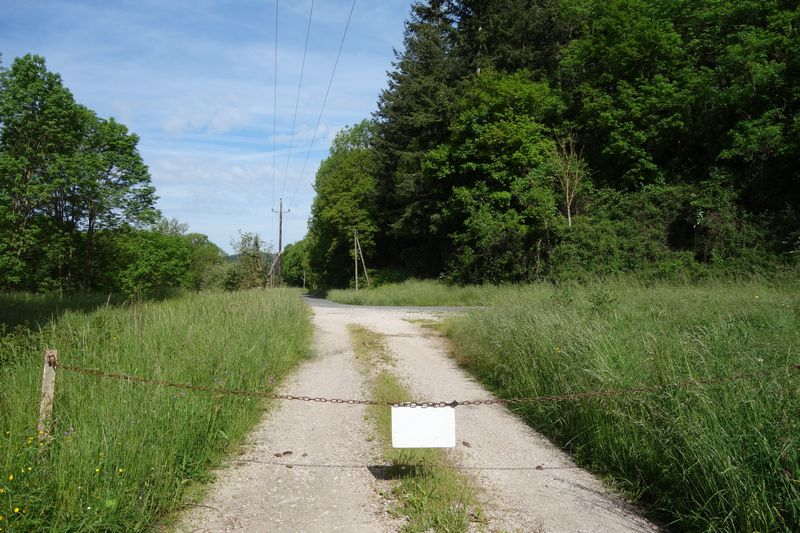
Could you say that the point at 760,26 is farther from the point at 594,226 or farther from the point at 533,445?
the point at 533,445

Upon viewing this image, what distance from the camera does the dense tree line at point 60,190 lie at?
33.1m

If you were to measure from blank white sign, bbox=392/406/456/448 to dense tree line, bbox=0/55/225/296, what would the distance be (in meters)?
24.7

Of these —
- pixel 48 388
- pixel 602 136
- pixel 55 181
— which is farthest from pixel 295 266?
pixel 48 388

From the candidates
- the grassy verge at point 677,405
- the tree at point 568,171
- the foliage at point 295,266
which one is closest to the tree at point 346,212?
the tree at point 568,171

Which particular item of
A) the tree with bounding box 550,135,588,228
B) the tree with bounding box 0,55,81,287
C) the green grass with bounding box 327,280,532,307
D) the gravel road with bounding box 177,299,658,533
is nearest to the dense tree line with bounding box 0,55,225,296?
the tree with bounding box 0,55,81,287

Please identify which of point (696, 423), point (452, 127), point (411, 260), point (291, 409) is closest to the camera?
point (696, 423)

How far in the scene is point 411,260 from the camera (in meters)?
43.8

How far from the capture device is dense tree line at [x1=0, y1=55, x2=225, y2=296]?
108 feet

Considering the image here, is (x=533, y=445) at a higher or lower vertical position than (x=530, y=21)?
lower

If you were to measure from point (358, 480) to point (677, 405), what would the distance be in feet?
9.62

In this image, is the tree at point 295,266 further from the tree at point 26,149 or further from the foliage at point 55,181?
the tree at point 26,149

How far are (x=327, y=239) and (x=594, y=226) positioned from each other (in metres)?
36.3

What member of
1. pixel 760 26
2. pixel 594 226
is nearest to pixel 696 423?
pixel 594 226

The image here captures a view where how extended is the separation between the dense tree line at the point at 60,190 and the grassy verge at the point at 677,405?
23455mm
